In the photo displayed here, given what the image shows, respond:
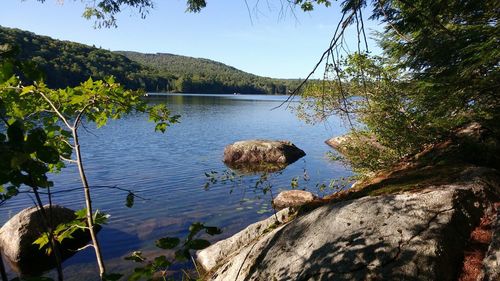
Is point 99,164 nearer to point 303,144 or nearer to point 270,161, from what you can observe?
point 270,161

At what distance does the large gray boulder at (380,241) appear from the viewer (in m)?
4.09

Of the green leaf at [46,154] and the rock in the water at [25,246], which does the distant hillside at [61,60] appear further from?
the green leaf at [46,154]

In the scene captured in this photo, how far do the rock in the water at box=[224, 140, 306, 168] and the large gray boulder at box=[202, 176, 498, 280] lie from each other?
1919cm

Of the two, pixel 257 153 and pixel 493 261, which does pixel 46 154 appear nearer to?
pixel 493 261

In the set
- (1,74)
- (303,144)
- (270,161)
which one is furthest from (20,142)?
(303,144)

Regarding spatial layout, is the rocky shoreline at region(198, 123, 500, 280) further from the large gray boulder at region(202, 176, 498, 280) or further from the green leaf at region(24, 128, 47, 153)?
the green leaf at region(24, 128, 47, 153)

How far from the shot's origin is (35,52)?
84.1 meters

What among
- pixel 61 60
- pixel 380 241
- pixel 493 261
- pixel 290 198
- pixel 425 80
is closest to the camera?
pixel 493 261

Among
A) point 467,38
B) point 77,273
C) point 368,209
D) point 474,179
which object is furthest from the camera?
point 77,273

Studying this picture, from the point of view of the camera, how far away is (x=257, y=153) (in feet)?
82.3

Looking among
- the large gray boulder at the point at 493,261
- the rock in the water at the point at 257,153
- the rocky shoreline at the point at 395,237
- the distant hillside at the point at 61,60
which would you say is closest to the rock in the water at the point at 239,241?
the rocky shoreline at the point at 395,237

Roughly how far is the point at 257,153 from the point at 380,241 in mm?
20775

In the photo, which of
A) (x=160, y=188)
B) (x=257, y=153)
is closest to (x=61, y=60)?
(x=257, y=153)

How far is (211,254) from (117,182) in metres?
12.2
